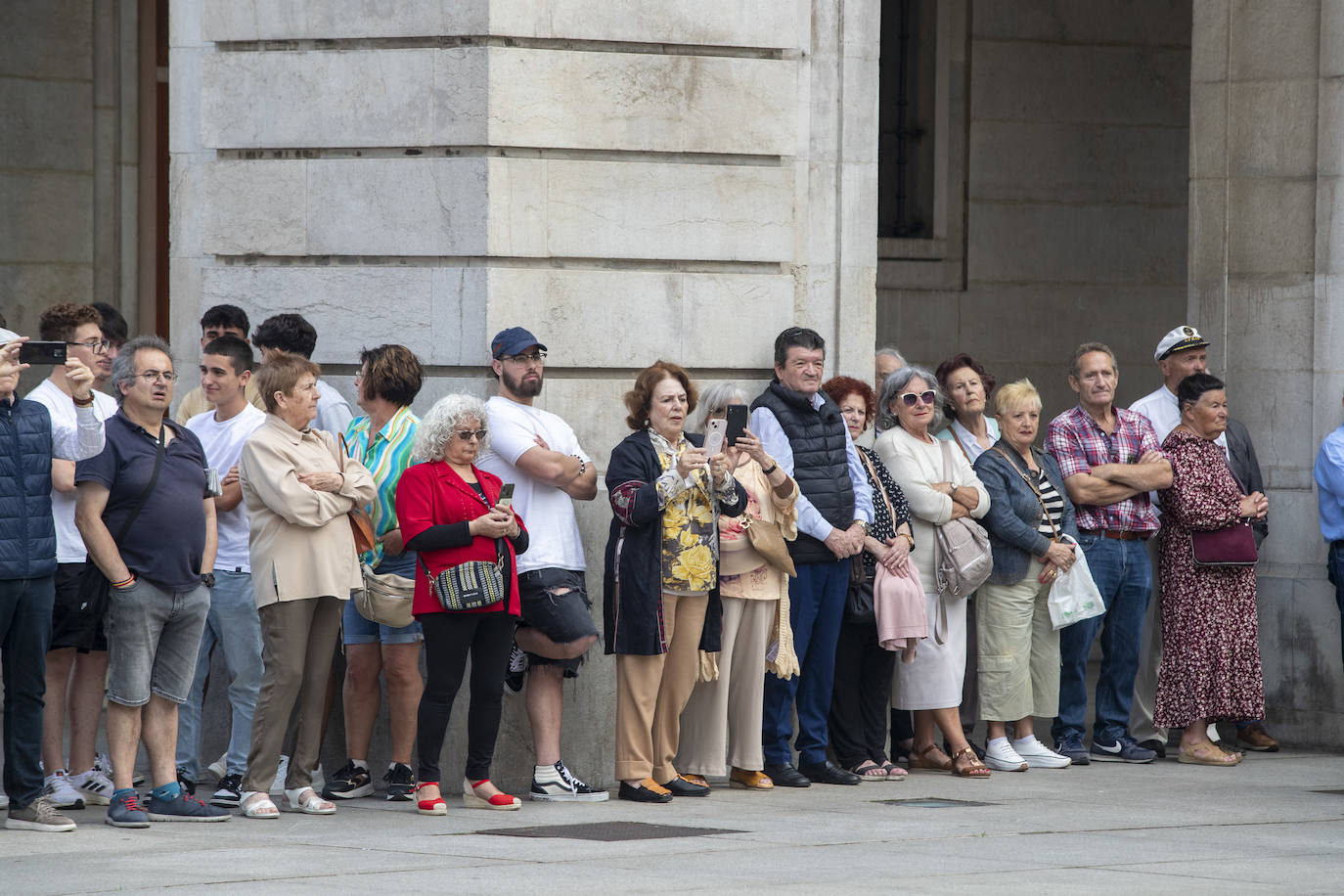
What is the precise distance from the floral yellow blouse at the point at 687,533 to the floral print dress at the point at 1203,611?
2.94 metres

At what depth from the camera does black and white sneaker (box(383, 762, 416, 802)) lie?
9.78 m

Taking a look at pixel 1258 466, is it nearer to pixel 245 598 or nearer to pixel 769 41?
pixel 769 41

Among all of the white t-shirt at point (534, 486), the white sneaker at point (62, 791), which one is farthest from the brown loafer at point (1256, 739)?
the white sneaker at point (62, 791)

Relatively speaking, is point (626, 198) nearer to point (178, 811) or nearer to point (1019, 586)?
point (1019, 586)

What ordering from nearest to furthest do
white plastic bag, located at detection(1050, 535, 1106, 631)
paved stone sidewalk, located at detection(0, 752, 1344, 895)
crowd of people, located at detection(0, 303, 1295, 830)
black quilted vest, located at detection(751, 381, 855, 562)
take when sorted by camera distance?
1. paved stone sidewalk, located at detection(0, 752, 1344, 895)
2. crowd of people, located at detection(0, 303, 1295, 830)
3. black quilted vest, located at detection(751, 381, 855, 562)
4. white plastic bag, located at detection(1050, 535, 1106, 631)

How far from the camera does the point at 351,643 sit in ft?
32.4

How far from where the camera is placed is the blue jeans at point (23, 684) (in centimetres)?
864

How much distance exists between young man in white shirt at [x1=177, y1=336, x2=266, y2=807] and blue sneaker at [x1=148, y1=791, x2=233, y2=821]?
1.67 ft

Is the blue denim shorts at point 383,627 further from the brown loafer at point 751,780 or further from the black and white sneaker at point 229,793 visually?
the brown loafer at point 751,780

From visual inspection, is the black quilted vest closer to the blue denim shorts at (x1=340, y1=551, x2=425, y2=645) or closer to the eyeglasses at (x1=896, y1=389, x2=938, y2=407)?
the eyeglasses at (x1=896, y1=389, x2=938, y2=407)

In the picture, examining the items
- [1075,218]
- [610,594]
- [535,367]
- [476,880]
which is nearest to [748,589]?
[610,594]

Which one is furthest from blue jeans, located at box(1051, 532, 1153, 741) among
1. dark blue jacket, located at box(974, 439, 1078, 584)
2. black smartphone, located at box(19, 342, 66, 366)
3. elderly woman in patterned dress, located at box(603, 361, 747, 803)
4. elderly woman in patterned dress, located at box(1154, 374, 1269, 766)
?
black smartphone, located at box(19, 342, 66, 366)

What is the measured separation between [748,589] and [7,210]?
25.4 ft

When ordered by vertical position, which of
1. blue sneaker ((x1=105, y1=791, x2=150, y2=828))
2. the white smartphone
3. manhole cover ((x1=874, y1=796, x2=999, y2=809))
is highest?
the white smartphone
